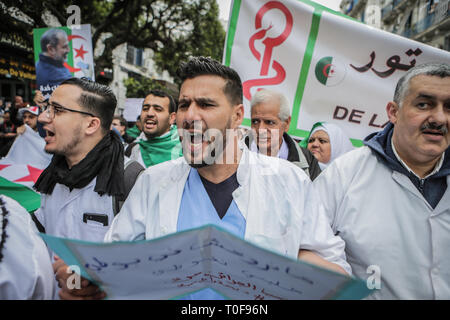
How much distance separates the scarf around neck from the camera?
6.14ft

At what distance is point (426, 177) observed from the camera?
1.59 m

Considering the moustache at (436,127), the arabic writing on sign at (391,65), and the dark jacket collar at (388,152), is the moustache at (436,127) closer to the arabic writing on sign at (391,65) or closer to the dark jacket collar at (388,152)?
the dark jacket collar at (388,152)

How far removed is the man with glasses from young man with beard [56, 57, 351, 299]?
0.39m

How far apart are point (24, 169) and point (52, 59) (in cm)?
147

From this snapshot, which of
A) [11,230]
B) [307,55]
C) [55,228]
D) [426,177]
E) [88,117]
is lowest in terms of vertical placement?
[55,228]

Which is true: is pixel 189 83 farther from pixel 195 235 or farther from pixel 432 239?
pixel 432 239

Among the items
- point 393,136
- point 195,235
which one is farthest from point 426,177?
point 195,235

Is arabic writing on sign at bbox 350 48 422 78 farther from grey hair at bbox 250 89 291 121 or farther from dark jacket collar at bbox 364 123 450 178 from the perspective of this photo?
dark jacket collar at bbox 364 123 450 178

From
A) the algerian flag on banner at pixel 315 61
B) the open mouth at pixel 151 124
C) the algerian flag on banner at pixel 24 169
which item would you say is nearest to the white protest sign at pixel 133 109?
the algerian flag on banner at pixel 24 169

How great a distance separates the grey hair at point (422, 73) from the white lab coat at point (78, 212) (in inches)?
70.6

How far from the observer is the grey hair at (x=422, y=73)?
1495 mm

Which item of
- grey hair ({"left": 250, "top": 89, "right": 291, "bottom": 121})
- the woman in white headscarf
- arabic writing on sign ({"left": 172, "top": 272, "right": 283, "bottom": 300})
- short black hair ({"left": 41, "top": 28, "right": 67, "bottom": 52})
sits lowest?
arabic writing on sign ({"left": 172, "top": 272, "right": 283, "bottom": 300})

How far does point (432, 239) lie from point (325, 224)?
52 cm

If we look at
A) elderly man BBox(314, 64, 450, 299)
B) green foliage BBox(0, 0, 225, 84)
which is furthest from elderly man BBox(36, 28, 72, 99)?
green foliage BBox(0, 0, 225, 84)
